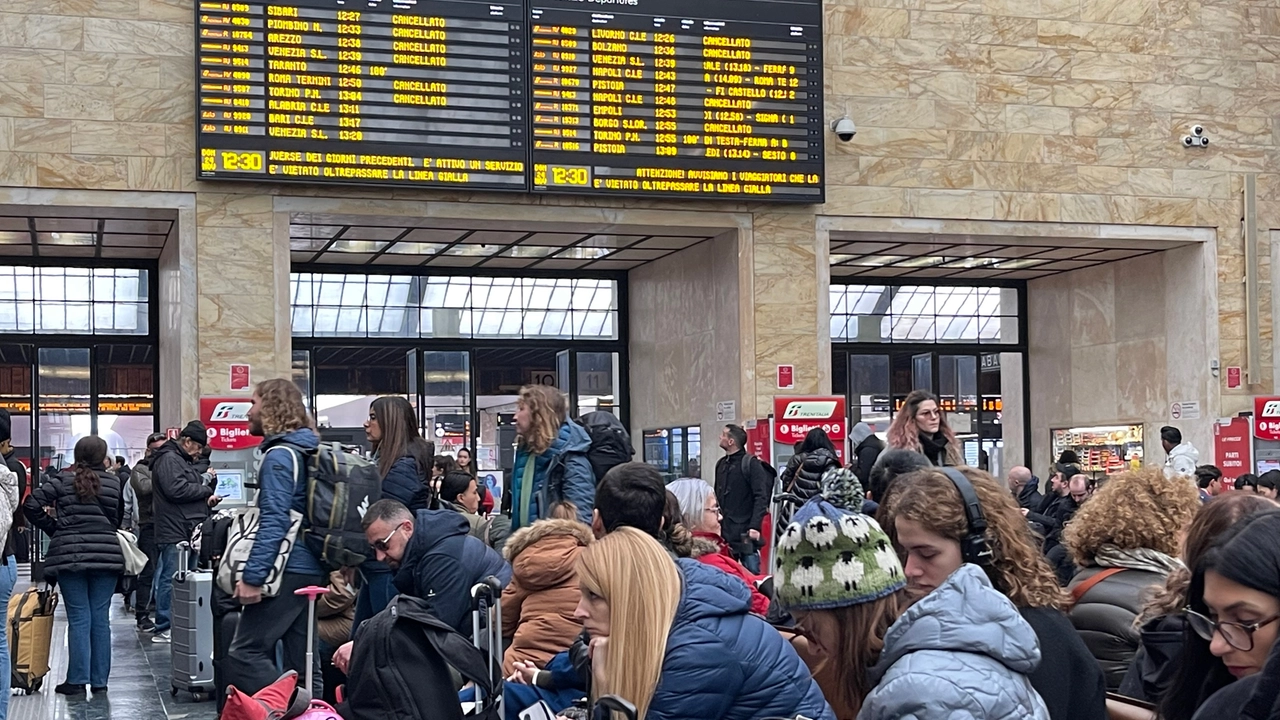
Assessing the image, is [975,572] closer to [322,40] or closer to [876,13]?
[322,40]

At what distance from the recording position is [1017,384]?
64.0 ft

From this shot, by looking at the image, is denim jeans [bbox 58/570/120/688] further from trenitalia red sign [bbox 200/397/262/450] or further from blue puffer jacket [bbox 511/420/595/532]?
trenitalia red sign [bbox 200/397/262/450]

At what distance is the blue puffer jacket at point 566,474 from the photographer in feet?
22.7

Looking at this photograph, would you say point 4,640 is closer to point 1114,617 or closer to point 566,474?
point 566,474

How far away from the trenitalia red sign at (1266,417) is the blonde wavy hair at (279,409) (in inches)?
443

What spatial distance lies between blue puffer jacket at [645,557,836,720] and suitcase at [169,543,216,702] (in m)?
5.64

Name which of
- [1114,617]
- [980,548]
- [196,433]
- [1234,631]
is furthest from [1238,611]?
[196,433]

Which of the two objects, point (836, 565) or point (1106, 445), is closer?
point (836, 565)

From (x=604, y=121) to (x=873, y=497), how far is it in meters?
8.41

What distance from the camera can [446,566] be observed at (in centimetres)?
545

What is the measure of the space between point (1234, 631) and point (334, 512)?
4.53m

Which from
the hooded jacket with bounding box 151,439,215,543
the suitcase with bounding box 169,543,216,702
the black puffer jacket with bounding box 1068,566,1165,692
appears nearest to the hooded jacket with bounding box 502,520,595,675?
the black puffer jacket with bounding box 1068,566,1165,692

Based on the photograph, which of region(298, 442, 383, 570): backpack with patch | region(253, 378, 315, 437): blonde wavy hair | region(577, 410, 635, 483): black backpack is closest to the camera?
region(298, 442, 383, 570): backpack with patch

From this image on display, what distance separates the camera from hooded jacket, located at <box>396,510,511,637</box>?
5410 mm
